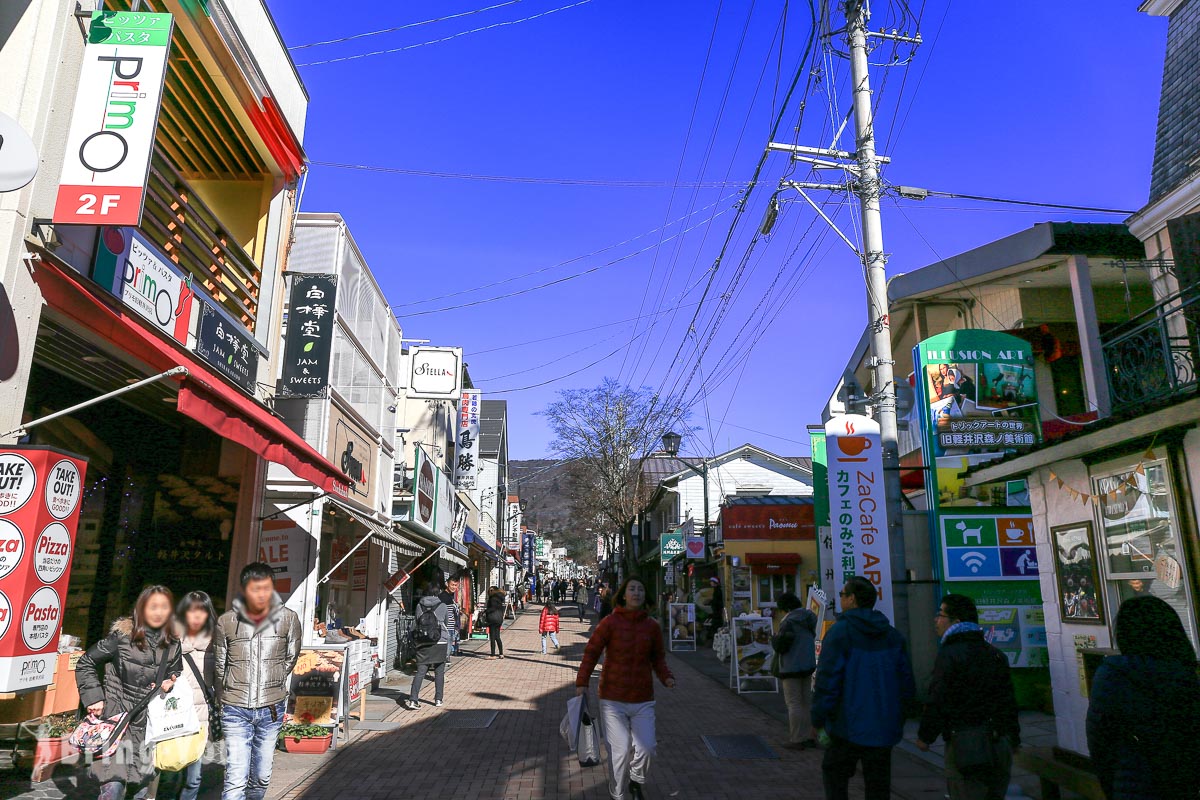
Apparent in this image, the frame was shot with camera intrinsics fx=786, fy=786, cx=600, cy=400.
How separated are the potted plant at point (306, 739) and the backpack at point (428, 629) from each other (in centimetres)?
309

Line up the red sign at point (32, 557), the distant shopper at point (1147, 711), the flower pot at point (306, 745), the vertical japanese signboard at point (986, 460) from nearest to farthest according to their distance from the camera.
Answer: the distant shopper at point (1147, 711), the red sign at point (32, 557), the flower pot at point (306, 745), the vertical japanese signboard at point (986, 460)

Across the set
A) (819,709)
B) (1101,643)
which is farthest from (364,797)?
(1101,643)

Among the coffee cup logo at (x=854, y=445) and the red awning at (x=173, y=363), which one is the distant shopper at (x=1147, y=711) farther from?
the red awning at (x=173, y=363)

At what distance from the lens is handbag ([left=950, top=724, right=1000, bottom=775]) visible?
15.5ft

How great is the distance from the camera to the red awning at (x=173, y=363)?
576cm

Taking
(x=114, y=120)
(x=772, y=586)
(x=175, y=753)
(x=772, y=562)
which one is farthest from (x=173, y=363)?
(x=772, y=586)

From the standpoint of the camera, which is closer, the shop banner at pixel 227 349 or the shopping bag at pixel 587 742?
the shopping bag at pixel 587 742

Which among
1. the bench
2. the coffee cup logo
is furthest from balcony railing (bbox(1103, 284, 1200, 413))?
the coffee cup logo

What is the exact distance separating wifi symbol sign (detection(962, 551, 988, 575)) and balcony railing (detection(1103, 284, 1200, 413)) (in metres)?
4.60

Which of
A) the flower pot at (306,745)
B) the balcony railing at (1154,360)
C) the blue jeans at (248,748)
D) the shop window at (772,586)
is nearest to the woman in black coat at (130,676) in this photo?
the blue jeans at (248,748)

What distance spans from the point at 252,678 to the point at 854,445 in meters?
6.98

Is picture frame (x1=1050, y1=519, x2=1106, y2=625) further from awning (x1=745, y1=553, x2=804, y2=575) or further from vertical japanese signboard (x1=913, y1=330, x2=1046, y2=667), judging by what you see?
awning (x1=745, y1=553, x2=804, y2=575)

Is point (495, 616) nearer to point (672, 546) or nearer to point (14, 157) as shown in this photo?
point (672, 546)

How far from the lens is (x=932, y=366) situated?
11328 millimetres
